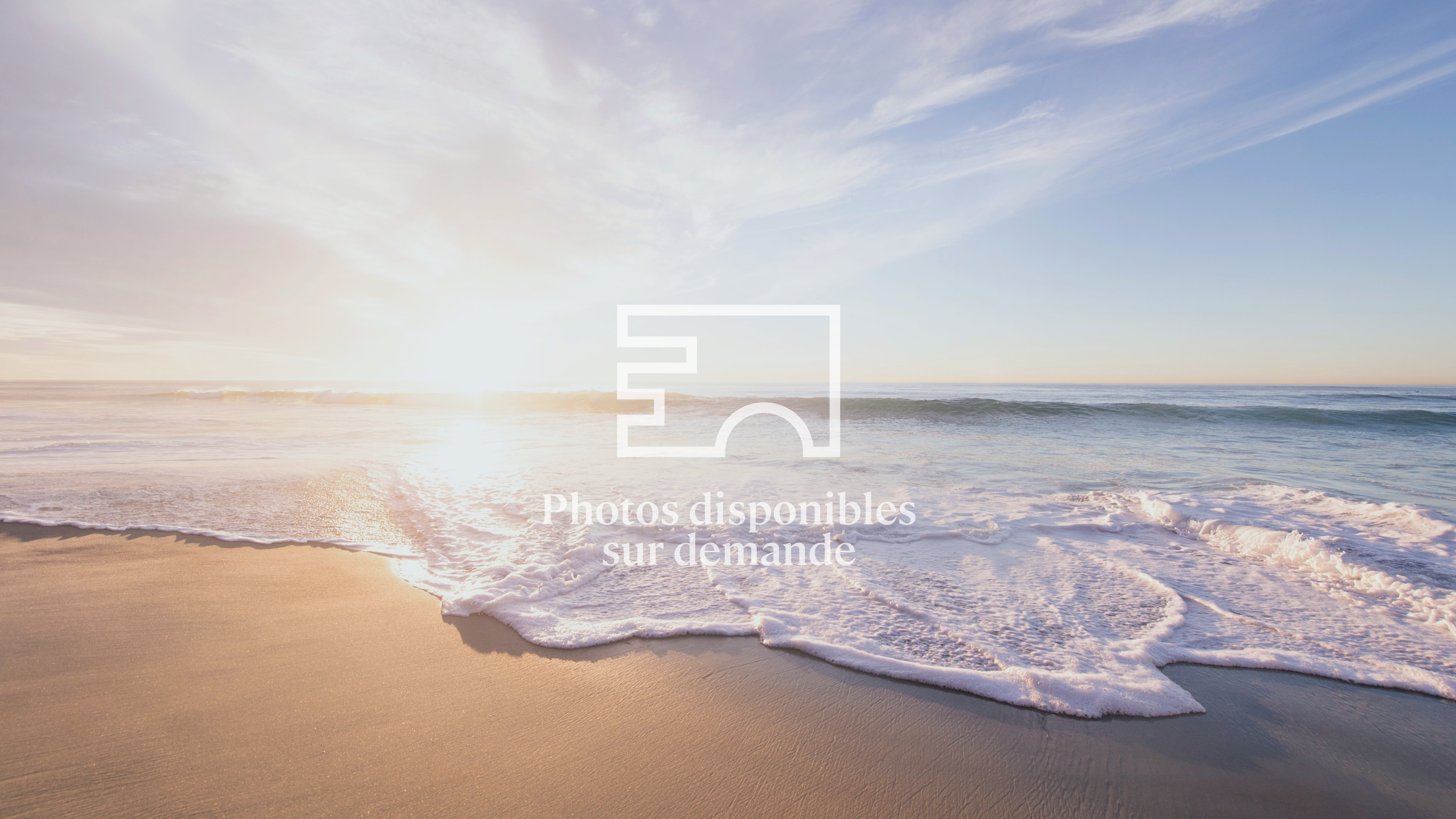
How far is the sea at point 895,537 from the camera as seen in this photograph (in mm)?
3016

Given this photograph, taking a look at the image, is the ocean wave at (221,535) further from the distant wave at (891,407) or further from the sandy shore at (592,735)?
the distant wave at (891,407)

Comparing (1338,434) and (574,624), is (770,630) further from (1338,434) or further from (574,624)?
(1338,434)

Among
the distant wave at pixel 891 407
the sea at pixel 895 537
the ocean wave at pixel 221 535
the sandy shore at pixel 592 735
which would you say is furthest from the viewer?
the distant wave at pixel 891 407

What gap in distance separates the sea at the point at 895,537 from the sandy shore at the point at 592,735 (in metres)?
0.22

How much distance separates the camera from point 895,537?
16.1 ft

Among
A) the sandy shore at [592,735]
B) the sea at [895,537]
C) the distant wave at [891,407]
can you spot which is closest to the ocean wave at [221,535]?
the sea at [895,537]

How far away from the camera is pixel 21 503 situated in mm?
5086

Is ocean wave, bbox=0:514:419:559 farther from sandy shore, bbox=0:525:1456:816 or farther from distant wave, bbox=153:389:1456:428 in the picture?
distant wave, bbox=153:389:1456:428

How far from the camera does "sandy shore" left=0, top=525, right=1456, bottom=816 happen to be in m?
1.87

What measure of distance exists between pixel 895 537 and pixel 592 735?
3421 mm

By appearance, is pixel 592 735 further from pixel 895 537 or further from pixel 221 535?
pixel 221 535

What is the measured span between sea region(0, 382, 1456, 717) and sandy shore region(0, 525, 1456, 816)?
224mm

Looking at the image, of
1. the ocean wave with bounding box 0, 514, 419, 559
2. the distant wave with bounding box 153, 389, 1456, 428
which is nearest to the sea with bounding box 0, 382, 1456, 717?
the ocean wave with bounding box 0, 514, 419, 559

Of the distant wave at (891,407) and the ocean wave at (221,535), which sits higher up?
the distant wave at (891,407)
